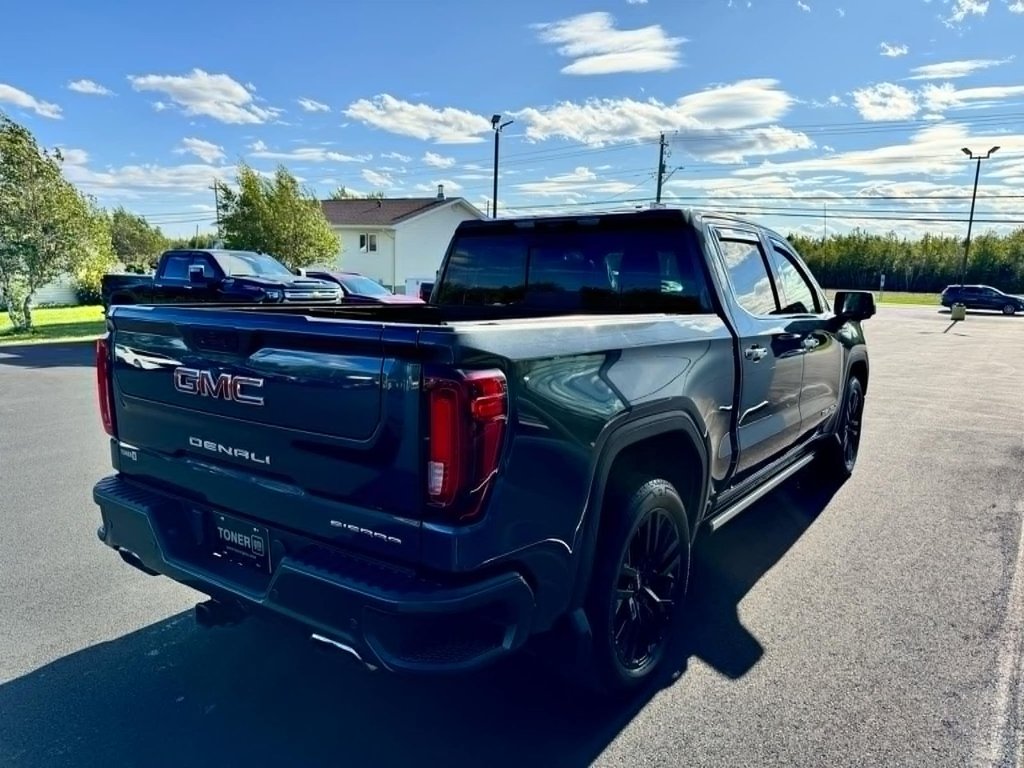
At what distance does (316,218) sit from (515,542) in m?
27.7

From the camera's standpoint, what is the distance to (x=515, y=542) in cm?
218

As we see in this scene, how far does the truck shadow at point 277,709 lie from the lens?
2.58 meters

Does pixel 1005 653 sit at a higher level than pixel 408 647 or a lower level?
lower

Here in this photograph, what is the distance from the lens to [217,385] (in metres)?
2.49

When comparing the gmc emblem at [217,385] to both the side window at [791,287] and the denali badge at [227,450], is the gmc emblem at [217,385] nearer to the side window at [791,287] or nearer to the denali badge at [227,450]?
the denali badge at [227,450]

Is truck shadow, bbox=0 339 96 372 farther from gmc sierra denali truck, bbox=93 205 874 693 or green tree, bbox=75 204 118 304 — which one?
gmc sierra denali truck, bbox=93 205 874 693

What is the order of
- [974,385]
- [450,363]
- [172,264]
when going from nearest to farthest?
[450,363] < [974,385] < [172,264]

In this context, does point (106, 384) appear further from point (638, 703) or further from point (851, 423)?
point (851, 423)

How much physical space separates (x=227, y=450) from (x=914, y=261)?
71884 mm

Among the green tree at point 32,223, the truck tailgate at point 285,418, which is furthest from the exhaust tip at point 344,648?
the green tree at point 32,223

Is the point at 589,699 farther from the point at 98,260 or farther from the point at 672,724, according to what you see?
the point at 98,260

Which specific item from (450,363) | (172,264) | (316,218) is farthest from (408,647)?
(316,218)

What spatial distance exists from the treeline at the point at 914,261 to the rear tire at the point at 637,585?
64246 mm

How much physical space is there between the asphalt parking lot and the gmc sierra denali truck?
0.31 m
